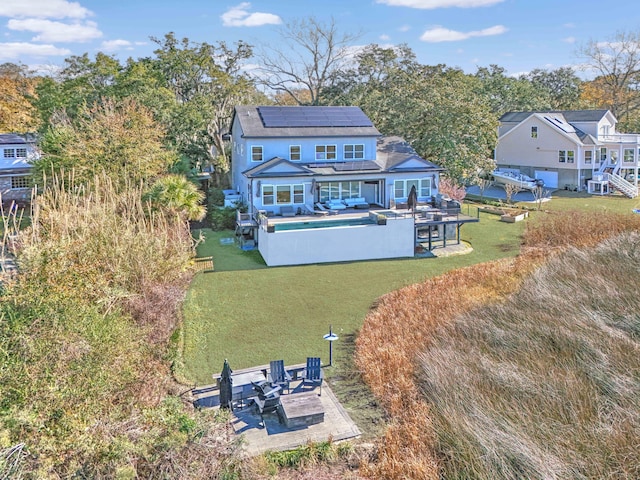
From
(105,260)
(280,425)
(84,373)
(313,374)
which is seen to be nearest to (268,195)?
(105,260)

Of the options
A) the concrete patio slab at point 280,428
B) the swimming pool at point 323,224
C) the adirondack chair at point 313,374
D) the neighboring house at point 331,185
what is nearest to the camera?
the concrete patio slab at point 280,428

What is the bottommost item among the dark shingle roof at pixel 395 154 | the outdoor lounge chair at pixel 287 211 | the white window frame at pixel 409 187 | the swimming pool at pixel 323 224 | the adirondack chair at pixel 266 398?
the adirondack chair at pixel 266 398

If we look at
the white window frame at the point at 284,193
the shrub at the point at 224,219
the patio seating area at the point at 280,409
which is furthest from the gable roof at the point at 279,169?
the patio seating area at the point at 280,409

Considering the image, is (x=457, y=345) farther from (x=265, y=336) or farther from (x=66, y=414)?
(x=66, y=414)

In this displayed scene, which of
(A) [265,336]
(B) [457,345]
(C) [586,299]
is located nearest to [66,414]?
(A) [265,336]

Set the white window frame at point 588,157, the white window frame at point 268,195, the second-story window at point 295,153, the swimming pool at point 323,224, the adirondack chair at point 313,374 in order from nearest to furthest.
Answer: the adirondack chair at point 313,374 → the swimming pool at point 323,224 → the white window frame at point 268,195 → the second-story window at point 295,153 → the white window frame at point 588,157

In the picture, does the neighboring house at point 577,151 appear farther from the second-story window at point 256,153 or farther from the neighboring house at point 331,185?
the second-story window at point 256,153
